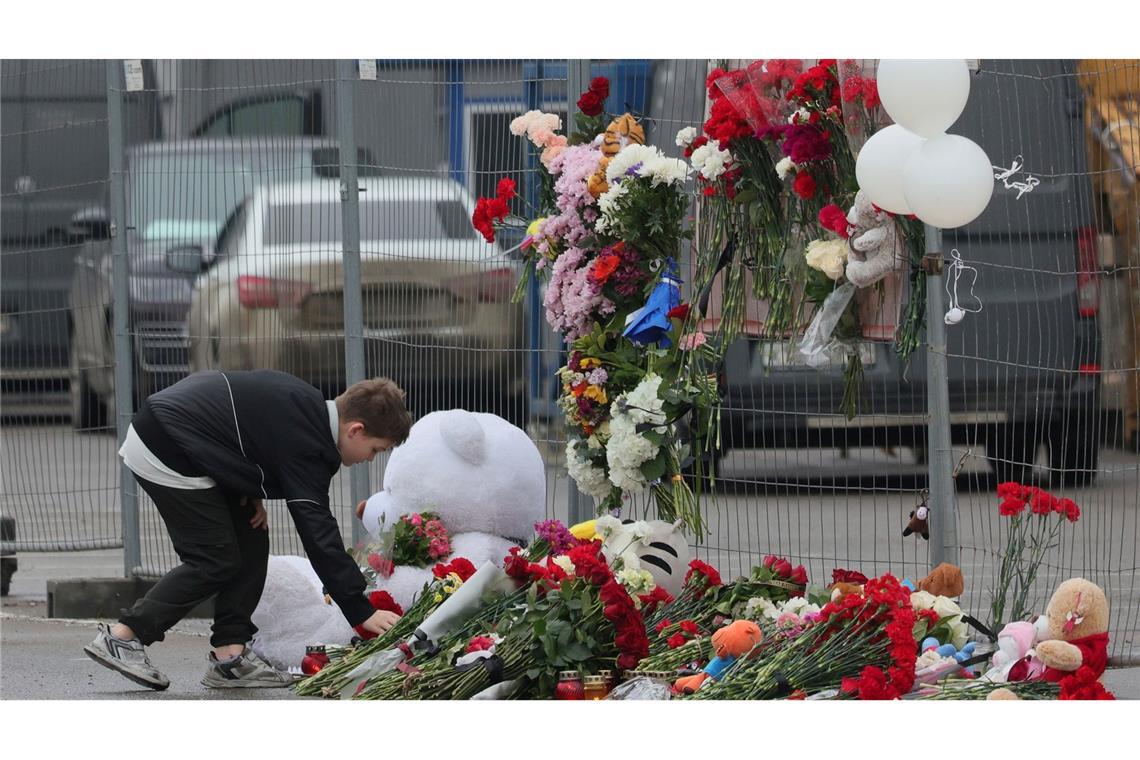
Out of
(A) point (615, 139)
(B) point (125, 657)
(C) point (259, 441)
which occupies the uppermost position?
(A) point (615, 139)

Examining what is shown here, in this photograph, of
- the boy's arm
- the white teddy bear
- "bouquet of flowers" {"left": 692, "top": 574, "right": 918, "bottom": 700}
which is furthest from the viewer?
the white teddy bear

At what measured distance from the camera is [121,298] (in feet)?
24.8

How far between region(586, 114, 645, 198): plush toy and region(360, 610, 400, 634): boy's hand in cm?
183

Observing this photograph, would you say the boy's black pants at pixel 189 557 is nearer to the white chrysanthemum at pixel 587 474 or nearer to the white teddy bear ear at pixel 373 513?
the white teddy bear ear at pixel 373 513

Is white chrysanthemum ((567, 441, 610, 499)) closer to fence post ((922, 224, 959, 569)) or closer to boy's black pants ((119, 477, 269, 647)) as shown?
fence post ((922, 224, 959, 569))

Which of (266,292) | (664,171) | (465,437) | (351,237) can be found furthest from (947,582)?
(266,292)

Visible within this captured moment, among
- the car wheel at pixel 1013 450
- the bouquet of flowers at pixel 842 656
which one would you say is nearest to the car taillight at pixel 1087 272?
the car wheel at pixel 1013 450

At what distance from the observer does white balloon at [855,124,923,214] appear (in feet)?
16.6

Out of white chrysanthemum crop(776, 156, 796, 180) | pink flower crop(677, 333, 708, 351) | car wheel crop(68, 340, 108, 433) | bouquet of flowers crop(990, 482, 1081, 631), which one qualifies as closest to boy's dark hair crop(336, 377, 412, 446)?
pink flower crop(677, 333, 708, 351)

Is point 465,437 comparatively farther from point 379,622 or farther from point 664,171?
point 664,171

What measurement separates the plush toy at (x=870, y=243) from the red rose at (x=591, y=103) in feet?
4.66

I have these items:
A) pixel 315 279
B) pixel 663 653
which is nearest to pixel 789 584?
pixel 663 653

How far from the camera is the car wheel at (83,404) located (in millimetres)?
8195

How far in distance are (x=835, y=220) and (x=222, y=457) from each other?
2.18 m
